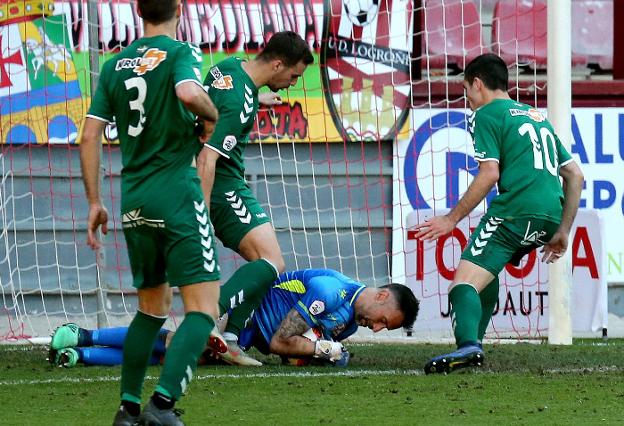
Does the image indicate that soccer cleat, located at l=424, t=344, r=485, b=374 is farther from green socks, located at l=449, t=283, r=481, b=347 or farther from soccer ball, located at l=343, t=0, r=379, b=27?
soccer ball, located at l=343, t=0, r=379, b=27

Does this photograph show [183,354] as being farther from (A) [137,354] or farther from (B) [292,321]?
(B) [292,321]

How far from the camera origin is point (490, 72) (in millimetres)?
6855

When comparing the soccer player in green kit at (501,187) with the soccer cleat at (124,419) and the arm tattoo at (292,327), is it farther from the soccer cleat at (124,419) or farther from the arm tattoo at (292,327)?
the soccer cleat at (124,419)

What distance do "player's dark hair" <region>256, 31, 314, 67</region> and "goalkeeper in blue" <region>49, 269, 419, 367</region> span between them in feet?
3.69

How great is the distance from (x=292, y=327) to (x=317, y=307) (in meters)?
0.16

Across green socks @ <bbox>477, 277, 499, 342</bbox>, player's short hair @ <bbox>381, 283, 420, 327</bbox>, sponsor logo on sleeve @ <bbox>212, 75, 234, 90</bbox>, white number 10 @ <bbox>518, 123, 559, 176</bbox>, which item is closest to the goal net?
green socks @ <bbox>477, 277, 499, 342</bbox>

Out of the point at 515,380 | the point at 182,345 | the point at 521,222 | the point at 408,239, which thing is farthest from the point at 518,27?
the point at 182,345

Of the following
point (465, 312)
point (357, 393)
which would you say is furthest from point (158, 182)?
point (465, 312)

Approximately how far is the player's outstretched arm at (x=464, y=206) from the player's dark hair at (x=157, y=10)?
→ 2102 millimetres

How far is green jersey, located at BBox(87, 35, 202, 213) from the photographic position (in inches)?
183

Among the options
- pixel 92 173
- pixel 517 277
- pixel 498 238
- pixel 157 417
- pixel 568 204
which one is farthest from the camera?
A: pixel 517 277

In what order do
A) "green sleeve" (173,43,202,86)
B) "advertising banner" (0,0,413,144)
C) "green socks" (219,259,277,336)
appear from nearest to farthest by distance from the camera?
"green sleeve" (173,43,202,86) < "green socks" (219,259,277,336) < "advertising banner" (0,0,413,144)

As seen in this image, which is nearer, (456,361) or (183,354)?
(183,354)

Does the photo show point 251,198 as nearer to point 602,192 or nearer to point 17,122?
point 17,122
